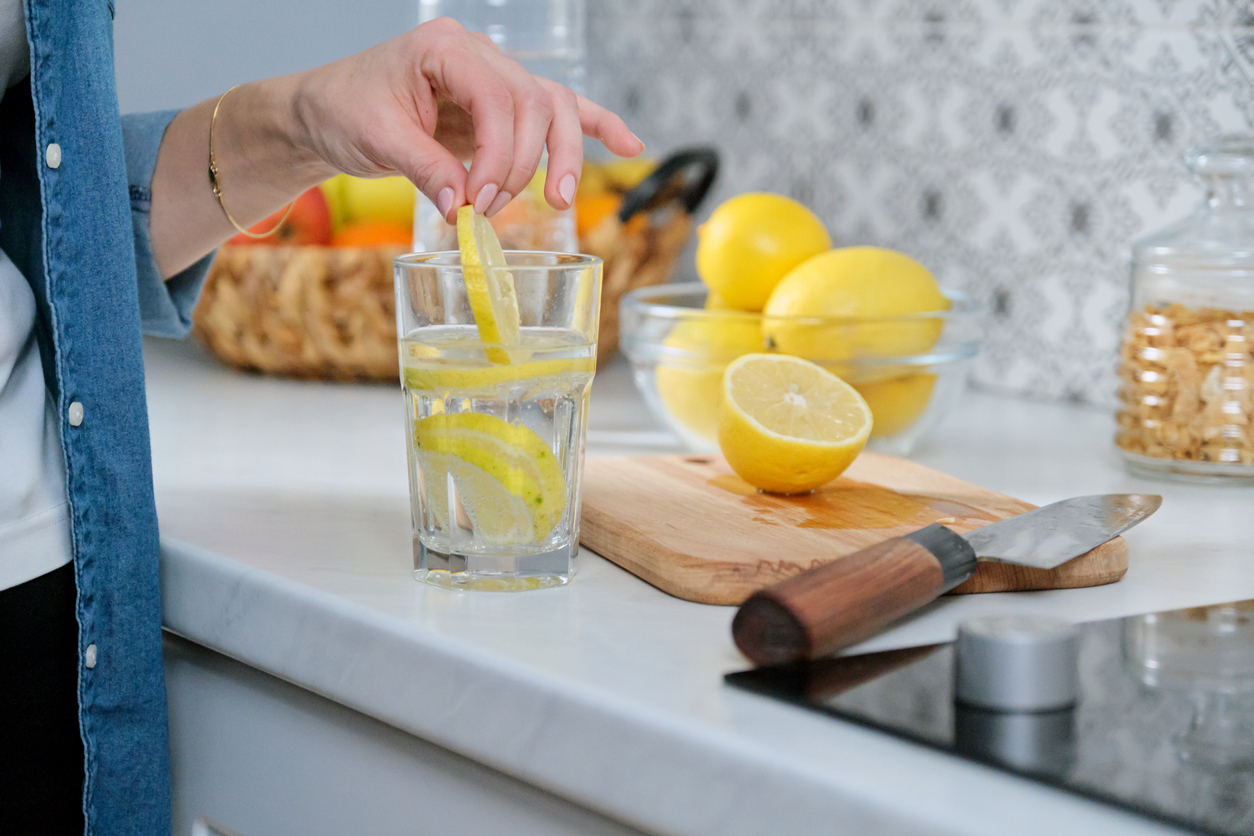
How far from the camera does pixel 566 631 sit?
567 mm

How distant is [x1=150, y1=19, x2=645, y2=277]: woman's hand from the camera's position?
A: 633mm

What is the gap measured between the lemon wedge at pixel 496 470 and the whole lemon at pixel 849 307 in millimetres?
355

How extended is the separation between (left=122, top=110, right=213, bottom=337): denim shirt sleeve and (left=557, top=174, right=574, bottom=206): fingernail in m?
0.30

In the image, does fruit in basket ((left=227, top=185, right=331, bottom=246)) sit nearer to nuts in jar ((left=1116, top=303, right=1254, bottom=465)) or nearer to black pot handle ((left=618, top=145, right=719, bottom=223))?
black pot handle ((left=618, top=145, right=719, bottom=223))

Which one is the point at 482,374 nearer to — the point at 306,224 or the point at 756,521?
the point at 756,521

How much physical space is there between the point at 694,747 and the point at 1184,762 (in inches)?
6.5

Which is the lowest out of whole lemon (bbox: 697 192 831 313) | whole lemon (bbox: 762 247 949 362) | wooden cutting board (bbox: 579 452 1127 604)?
wooden cutting board (bbox: 579 452 1127 604)

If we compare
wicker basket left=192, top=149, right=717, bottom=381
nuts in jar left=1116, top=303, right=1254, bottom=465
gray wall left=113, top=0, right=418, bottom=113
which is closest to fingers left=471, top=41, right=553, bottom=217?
nuts in jar left=1116, top=303, right=1254, bottom=465

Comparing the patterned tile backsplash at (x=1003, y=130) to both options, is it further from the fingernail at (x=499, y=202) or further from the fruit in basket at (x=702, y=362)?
the fingernail at (x=499, y=202)

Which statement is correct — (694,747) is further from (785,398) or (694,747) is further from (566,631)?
(785,398)

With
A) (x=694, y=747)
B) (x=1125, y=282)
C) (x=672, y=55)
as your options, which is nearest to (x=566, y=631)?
(x=694, y=747)

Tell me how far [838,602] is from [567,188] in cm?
27

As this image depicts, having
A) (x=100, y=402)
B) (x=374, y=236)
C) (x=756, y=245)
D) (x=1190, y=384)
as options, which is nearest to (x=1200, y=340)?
(x=1190, y=384)

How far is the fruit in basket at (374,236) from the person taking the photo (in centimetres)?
129
